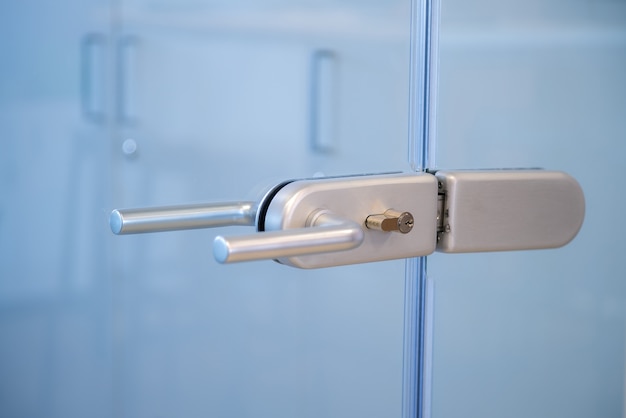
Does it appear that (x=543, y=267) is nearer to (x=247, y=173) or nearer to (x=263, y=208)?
(x=263, y=208)

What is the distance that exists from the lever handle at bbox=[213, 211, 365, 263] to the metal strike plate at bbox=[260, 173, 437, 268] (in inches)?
1.4

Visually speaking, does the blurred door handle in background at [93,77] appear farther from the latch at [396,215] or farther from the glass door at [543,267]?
the latch at [396,215]

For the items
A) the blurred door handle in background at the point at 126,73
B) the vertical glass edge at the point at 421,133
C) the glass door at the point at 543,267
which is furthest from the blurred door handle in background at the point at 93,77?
the vertical glass edge at the point at 421,133

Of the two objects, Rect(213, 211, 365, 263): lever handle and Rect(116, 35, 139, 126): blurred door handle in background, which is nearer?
Rect(213, 211, 365, 263): lever handle

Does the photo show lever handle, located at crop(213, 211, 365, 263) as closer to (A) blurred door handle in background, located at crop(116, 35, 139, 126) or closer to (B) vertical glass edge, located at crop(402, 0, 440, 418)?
(B) vertical glass edge, located at crop(402, 0, 440, 418)

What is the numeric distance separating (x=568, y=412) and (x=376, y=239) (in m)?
0.45

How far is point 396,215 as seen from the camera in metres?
0.38

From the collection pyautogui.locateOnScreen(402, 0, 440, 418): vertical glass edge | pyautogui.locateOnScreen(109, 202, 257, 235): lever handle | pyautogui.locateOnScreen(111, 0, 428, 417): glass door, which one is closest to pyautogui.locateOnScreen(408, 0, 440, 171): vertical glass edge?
pyautogui.locateOnScreen(402, 0, 440, 418): vertical glass edge

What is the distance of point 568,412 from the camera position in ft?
2.39

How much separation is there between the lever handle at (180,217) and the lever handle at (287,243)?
0.06m

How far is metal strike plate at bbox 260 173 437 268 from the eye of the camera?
0.36 m

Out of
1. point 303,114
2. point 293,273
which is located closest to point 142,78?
point 303,114

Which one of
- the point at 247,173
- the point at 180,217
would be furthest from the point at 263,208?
the point at 247,173

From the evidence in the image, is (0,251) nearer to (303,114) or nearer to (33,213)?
(33,213)
